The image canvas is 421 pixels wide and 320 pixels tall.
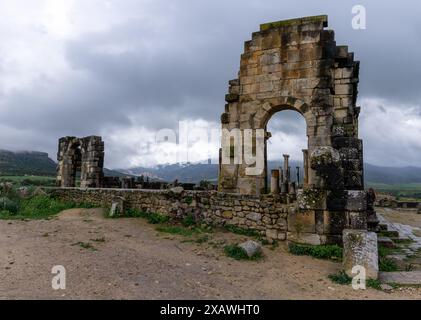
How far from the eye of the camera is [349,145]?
758cm

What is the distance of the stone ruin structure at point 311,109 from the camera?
7156 mm

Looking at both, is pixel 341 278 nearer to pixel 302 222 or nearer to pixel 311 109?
pixel 302 222

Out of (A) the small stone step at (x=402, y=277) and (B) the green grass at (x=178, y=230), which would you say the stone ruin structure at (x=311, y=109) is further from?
(B) the green grass at (x=178, y=230)

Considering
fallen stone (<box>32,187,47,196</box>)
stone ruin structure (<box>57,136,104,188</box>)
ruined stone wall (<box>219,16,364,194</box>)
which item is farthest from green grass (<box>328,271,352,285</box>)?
fallen stone (<box>32,187,47,196</box>)

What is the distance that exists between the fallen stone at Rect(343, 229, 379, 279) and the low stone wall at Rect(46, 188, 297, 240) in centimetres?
196

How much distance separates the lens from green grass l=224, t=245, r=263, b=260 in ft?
22.0

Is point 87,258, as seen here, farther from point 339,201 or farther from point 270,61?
point 270,61

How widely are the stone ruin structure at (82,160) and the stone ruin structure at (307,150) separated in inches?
228

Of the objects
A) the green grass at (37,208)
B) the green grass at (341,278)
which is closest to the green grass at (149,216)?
the green grass at (37,208)

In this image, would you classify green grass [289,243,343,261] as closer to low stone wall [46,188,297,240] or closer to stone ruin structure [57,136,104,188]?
low stone wall [46,188,297,240]

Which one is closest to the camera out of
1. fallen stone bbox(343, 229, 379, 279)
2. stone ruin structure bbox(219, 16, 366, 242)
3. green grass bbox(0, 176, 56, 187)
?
fallen stone bbox(343, 229, 379, 279)

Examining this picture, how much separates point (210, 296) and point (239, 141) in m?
6.55

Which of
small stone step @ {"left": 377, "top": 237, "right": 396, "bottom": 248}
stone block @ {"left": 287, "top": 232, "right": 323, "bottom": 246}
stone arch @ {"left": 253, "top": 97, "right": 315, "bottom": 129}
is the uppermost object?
stone arch @ {"left": 253, "top": 97, "right": 315, "bottom": 129}

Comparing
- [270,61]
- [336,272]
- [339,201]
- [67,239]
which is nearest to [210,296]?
[336,272]
